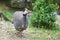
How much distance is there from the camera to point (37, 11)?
29.8 ft

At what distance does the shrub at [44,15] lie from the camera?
28.8ft

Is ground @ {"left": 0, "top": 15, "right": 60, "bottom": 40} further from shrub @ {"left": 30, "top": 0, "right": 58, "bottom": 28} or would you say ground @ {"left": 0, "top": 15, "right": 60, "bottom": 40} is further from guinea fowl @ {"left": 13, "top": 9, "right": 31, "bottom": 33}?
shrub @ {"left": 30, "top": 0, "right": 58, "bottom": 28}

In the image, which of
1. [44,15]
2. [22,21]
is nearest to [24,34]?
[22,21]

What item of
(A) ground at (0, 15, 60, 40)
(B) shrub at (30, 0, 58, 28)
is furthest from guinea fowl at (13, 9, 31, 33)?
(B) shrub at (30, 0, 58, 28)

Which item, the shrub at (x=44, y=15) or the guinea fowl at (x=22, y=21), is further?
the shrub at (x=44, y=15)

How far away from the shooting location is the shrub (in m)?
8.78

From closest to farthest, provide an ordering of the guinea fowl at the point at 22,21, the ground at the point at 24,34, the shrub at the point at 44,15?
1. the guinea fowl at the point at 22,21
2. the ground at the point at 24,34
3. the shrub at the point at 44,15

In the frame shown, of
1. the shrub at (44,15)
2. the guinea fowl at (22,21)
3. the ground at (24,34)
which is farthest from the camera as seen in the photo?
the shrub at (44,15)

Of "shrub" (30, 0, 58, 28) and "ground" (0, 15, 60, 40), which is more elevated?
"shrub" (30, 0, 58, 28)

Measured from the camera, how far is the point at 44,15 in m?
8.80

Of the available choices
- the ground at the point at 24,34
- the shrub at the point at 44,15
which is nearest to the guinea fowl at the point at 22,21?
the ground at the point at 24,34

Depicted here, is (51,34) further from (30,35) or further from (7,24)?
(7,24)

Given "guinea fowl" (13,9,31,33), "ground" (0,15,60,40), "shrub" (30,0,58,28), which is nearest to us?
"guinea fowl" (13,9,31,33)

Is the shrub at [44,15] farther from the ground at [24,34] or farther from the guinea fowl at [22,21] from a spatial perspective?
the guinea fowl at [22,21]
